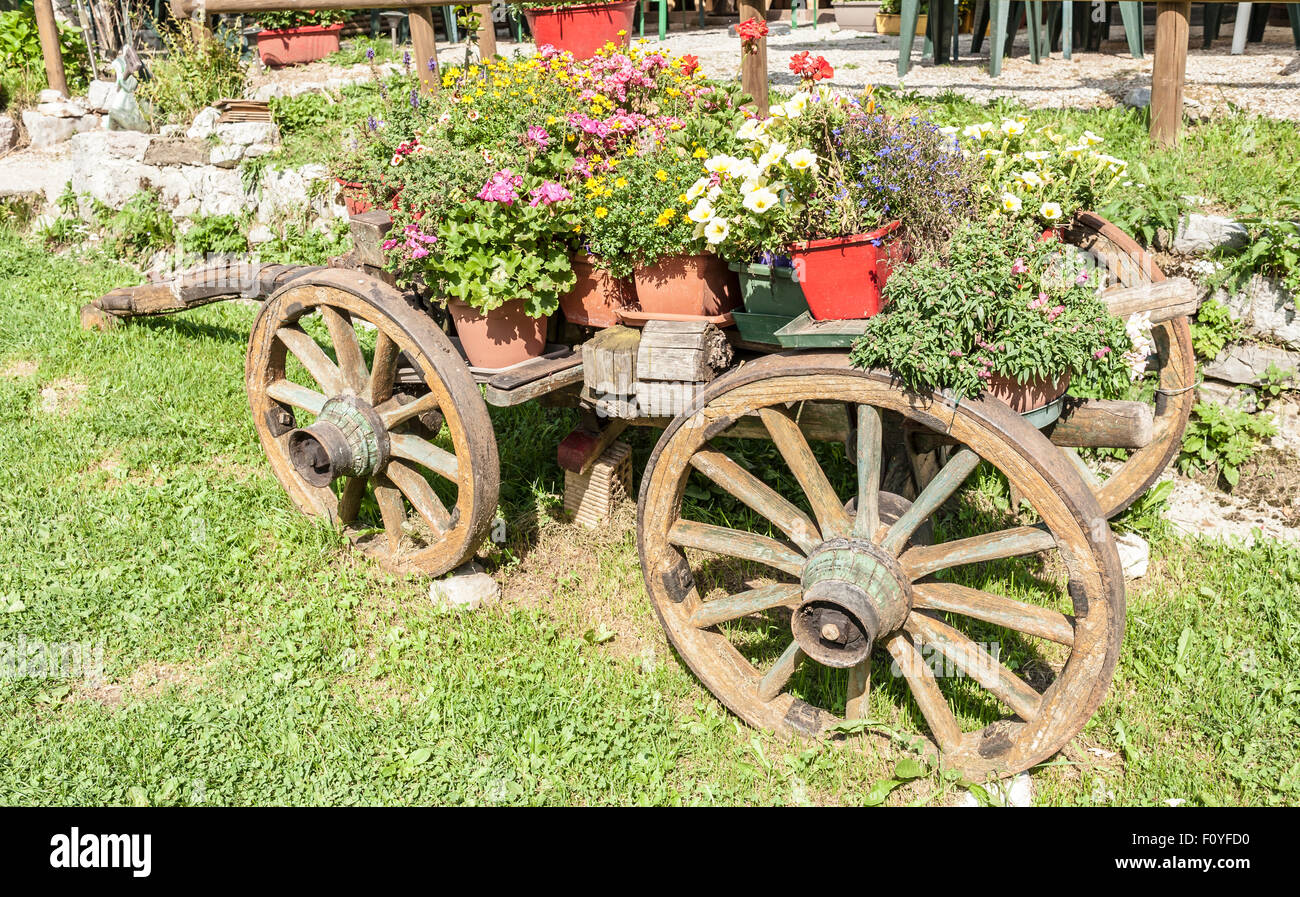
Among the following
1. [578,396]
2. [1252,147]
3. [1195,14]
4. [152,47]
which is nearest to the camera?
[578,396]

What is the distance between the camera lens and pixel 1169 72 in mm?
4465

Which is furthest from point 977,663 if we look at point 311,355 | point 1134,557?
point 311,355

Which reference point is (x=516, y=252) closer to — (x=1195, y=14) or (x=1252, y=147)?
(x=1252, y=147)

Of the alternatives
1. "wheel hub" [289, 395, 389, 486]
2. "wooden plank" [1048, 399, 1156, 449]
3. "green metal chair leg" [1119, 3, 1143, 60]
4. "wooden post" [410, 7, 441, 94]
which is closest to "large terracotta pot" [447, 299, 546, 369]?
"wheel hub" [289, 395, 389, 486]

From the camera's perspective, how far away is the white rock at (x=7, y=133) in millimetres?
8312

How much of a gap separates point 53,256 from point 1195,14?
27.4ft

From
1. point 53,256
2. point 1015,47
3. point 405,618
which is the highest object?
point 1015,47

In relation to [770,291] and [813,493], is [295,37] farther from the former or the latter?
[813,493]

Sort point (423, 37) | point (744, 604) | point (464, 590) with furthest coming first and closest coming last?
point (423, 37)
point (464, 590)
point (744, 604)

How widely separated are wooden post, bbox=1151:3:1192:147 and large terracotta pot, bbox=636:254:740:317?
2562 millimetres

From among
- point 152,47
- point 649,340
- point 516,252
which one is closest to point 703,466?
point 649,340

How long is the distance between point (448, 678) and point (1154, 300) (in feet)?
7.55

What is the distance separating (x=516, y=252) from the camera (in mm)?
3014

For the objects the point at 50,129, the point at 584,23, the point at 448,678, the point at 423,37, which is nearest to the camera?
the point at 448,678
